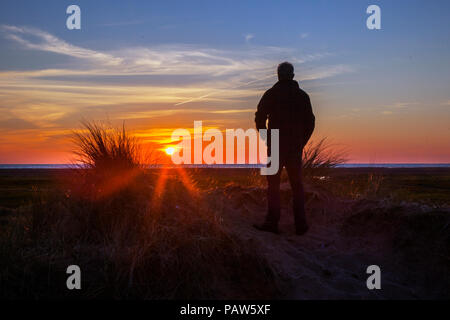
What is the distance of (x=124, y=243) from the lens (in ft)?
16.3

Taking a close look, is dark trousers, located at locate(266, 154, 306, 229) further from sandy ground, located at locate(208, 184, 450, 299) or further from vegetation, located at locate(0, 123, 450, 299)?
vegetation, located at locate(0, 123, 450, 299)

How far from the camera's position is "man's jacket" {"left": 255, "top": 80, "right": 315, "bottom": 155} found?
657 centimetres

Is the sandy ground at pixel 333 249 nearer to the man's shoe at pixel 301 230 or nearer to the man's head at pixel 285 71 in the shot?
the man's shoe at pixel 301 230

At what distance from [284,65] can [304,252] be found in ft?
9.91

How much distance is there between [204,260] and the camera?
4.78 m

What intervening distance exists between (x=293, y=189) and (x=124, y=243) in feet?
9.83

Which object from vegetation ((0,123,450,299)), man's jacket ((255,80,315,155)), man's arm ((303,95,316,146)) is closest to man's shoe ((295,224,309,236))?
vegetation ((0,123,450,299))

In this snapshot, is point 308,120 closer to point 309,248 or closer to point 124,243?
point 309,248

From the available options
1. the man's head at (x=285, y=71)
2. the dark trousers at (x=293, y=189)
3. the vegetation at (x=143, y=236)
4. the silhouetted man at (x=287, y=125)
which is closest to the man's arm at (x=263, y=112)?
the silhouetted man at (x=287, y=125)

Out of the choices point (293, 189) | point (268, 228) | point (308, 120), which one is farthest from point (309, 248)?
point (308, 120)

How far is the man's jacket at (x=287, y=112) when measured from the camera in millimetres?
6570

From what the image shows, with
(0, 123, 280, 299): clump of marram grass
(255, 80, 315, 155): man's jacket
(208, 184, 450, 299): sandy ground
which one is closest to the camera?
(0, 123, 280, 299): clump of marram grass

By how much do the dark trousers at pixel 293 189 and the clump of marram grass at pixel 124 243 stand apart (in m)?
1.22
